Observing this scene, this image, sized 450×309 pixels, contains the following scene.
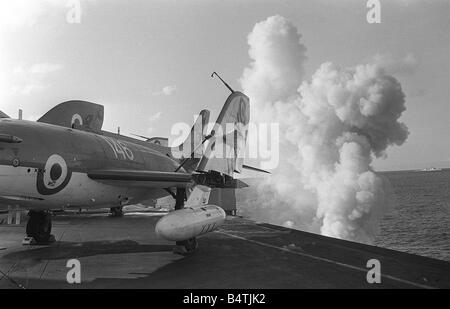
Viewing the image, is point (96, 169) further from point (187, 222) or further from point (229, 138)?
point (229, 138)

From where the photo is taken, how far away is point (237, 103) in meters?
14.1

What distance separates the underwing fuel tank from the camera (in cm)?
952

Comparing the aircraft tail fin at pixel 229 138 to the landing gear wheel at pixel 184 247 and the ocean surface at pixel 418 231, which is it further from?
the ocean surface at pixel 418 231

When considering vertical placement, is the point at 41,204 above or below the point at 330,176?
below

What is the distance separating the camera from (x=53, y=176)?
10258 mm

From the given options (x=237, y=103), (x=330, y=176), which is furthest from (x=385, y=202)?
(x=237, y=103)

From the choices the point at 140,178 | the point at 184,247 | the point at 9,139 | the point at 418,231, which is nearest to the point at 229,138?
the point at 140,178

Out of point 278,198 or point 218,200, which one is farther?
point 278,198

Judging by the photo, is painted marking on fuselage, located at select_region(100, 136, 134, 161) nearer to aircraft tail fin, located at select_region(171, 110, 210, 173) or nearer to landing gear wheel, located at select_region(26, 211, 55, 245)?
landing gear wheel, located at select_region(26, 211, 55, 245)

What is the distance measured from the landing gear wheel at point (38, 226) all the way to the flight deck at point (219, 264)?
1.54 ft

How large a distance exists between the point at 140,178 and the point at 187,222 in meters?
2.99

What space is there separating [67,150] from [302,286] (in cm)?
790
